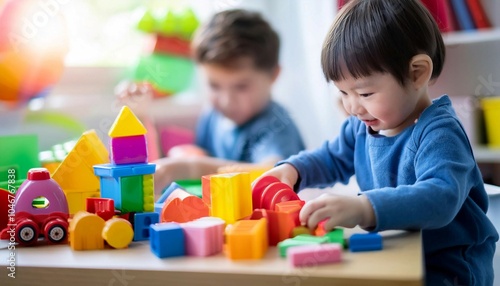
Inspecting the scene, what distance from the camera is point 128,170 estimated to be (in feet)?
2.66

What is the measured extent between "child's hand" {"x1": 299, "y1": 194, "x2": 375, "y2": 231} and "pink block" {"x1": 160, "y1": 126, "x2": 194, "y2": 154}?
4.03 ft

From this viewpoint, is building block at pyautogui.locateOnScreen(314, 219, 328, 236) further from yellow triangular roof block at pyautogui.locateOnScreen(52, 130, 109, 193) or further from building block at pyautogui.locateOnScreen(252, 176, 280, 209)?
yellow triangular roof block at pyautogui.locateOnScreen(52, 130, 109, 193)

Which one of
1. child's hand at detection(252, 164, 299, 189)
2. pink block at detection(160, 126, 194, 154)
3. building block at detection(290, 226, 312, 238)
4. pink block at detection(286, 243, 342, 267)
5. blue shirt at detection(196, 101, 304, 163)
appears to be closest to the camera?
pink block at detection(286, 243, 342, 267)

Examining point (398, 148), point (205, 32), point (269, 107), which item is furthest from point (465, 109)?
point (398, 148)

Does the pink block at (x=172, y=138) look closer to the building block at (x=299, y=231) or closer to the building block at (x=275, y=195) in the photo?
the building block at (x=275, y=195)

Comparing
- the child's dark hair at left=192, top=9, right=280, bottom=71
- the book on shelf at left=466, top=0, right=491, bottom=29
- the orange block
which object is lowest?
the orange block

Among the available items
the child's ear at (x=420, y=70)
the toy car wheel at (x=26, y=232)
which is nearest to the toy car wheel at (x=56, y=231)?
the toy car wheel at (x=26, y=232)

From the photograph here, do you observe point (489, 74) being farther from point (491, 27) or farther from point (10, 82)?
point (10, 82)

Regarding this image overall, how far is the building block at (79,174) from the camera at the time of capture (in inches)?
35.5

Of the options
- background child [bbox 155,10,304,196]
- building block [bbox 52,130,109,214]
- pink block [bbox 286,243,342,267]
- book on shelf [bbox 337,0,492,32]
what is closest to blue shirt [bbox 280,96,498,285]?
pink block [bbox 286,243,342,267]

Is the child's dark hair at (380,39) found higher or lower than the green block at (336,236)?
higher

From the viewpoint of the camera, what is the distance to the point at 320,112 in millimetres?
2189

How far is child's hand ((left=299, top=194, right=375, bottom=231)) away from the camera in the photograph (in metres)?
0.70

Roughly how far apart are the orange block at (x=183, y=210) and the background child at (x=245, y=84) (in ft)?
2.73
